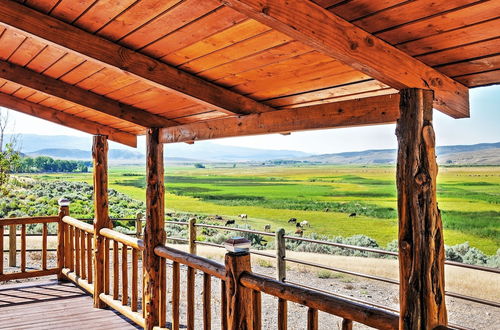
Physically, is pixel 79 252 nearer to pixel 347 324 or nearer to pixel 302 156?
pixel 347 324

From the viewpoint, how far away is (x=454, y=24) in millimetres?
1675

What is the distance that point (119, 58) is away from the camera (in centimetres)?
265

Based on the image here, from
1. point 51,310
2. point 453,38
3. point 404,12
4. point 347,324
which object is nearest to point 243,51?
point 404,12

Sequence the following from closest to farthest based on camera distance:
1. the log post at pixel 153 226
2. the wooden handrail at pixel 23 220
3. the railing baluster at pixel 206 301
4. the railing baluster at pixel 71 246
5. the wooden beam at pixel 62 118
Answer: the railing baluster at pixel 206 301 < the log post at pixel 153 226 < the wooden beam at pixel 62 118 < the wooden handrail at pixel 23 220 < the railing baluster at pixel 71 246

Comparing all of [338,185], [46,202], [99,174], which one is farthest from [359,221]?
[99,174]

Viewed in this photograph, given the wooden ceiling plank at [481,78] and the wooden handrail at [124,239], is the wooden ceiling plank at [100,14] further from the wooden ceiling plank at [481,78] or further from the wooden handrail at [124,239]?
the wooden handrail at [124,239]

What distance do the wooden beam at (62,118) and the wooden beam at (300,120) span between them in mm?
1344

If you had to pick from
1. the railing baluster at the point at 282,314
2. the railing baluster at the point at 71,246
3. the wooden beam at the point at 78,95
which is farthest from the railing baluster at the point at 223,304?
the railing baluster at the point at 71,246

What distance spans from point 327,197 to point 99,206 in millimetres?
24007

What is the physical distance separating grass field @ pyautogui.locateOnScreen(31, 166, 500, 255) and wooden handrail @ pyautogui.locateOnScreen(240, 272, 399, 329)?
44.0 ft

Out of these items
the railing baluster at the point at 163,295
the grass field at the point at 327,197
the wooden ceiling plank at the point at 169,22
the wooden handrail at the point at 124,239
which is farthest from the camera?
the grass field at the point at 327,197

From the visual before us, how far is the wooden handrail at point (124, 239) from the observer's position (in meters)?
3.79

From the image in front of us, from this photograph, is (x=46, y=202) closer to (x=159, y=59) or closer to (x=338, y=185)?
(x=159, y=59)

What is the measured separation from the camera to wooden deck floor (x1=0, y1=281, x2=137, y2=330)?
3.94 m
